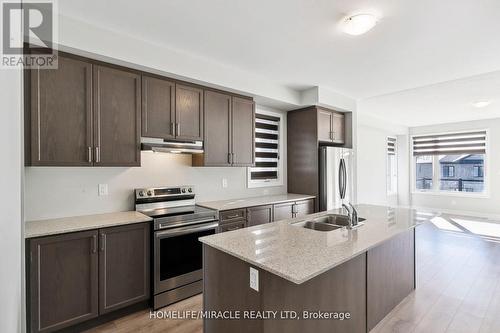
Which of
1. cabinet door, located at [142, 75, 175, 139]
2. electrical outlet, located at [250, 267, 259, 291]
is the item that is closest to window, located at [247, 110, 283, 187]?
cabinet door, located at [142, 75, 175, 139]

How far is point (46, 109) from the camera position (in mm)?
2168

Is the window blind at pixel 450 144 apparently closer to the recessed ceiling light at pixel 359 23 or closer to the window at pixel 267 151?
the window at pixel 267 151

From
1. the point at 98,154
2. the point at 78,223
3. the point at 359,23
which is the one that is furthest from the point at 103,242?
the point at 359,23

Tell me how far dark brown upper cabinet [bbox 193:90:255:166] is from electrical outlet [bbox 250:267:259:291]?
1.97 m

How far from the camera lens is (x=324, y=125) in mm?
4359

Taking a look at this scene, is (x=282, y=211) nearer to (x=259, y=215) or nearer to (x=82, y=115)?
(x=259, y=215)

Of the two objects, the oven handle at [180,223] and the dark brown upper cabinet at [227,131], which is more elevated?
the dark brown upper cabinet at [227,131]

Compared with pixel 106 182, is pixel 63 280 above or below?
below

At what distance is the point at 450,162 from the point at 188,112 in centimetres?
826

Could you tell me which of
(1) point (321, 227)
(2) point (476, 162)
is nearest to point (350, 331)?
(1) point (321, 227)

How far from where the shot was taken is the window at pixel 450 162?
716cm

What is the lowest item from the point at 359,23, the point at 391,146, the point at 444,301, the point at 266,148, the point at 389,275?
the point at 444,301

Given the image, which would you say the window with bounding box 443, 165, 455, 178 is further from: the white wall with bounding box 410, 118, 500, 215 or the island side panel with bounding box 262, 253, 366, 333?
the island side panel with bounding box 262, 253, 366, 333

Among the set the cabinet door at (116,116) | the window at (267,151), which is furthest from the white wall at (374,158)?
the cabinet door at (116,116)
